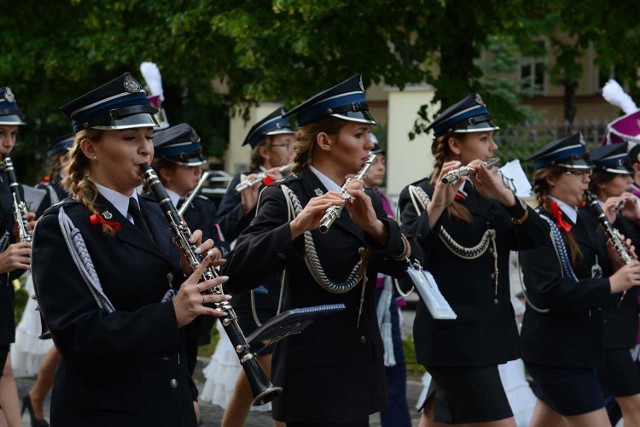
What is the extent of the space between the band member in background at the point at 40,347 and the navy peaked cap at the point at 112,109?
3254mm

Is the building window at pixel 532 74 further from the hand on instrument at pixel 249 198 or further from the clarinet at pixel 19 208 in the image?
the clarinet at pixel 19 208

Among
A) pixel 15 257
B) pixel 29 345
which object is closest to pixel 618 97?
pixel 15 257

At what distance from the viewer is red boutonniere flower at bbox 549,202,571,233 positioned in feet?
23.0

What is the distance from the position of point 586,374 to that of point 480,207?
1.19m

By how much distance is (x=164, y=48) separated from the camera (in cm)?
1445

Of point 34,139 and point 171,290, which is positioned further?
point 34,139

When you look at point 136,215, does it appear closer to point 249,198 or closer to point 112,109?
point 112,109

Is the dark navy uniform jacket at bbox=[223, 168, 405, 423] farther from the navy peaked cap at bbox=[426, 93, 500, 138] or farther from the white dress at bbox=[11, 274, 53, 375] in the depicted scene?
the white dress at bbox=[11, 274, 53, 375]

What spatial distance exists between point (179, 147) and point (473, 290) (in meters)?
2.20

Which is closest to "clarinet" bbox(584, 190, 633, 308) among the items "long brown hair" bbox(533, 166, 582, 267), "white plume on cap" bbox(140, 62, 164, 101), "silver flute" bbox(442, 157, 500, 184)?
"long brown hair" bbox(533, 166, 582, 267)

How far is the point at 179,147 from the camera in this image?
7.59m

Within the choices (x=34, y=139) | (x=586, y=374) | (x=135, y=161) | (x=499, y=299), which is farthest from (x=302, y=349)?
(x=34, y=139)

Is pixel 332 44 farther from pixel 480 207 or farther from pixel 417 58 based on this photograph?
pixel 480 207

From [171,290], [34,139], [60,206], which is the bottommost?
[34,139]
